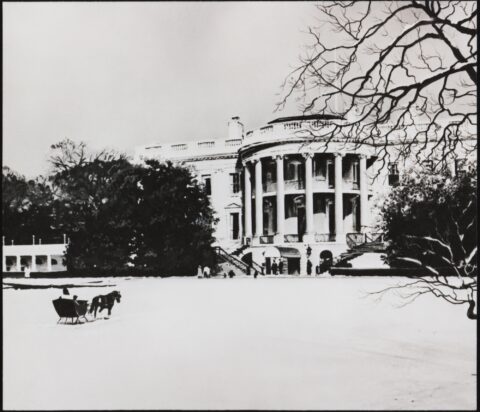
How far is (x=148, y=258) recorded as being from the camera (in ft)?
78.1

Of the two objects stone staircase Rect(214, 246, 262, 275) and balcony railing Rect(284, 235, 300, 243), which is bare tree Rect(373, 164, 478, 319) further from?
balcony railing Rect(284, 235, 300, 243)

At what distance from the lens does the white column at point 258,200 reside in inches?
1396

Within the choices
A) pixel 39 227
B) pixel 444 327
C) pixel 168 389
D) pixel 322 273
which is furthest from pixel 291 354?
pixel 322 273

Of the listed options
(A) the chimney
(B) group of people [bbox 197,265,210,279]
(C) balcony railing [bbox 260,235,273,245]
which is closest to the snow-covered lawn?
(A) the chimney

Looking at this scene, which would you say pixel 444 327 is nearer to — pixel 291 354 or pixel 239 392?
pixel 291 354

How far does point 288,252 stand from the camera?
32594 mm

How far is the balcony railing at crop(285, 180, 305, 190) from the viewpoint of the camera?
3631cm

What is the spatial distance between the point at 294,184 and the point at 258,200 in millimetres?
2385

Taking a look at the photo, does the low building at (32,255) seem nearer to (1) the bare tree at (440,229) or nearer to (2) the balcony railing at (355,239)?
(1) the bare tree at (440,229)

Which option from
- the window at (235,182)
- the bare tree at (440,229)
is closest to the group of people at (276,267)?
the window at (235,182)

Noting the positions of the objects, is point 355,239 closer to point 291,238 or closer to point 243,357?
point 291,238

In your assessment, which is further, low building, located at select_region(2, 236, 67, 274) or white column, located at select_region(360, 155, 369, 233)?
white column, located at select_region(360, 155, 369, 233)

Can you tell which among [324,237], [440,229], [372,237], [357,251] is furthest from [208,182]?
[440,229]

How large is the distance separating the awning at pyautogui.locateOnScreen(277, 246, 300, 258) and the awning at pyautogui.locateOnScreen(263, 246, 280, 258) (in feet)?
1.25
